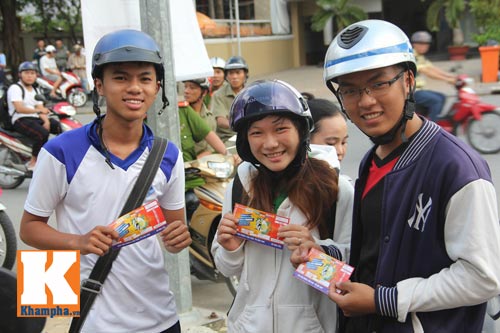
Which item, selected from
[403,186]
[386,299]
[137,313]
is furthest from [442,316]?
[137,313]

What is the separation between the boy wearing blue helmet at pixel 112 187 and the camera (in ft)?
8.24

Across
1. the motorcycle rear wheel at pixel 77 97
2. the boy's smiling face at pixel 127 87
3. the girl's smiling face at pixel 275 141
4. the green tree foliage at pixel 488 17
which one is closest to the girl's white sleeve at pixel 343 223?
the girl's smiling face at pixel 275 141

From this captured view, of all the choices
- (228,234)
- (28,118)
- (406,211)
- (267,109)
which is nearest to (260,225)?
(228,234)

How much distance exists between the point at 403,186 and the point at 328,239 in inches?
19.1

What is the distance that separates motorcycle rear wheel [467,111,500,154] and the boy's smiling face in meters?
8.05

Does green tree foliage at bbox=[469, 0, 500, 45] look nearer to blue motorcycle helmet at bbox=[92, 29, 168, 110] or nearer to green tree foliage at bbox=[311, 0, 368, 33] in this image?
green tree foliage at bbox=[311, 0, 368, 33]

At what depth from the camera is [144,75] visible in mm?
2592

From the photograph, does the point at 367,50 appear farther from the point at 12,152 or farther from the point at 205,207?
the point at 12,152

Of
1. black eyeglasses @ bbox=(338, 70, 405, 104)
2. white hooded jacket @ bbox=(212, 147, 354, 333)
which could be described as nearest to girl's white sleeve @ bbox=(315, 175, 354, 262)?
white hooded jacket @ bbox=(212, 147, 354, 333)

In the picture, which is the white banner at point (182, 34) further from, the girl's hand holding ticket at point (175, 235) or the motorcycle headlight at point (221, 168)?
the girl's hand holding ticket at point (175, 235)

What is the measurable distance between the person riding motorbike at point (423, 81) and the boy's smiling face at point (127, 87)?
751 centimetres

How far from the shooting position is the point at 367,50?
206cm

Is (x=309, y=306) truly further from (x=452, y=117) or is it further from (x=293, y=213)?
(x=452, y=117)

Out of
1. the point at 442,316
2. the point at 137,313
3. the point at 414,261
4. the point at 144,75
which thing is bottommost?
the point at 137,313
